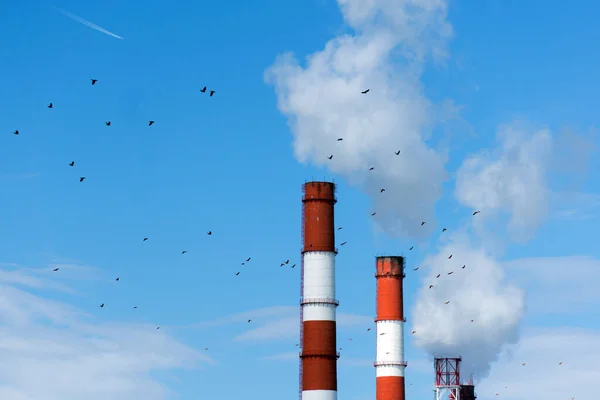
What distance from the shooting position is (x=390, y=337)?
8931 centimetres

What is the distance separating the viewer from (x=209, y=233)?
62.7m

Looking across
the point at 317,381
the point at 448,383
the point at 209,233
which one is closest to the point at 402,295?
Result: the point at 448,383

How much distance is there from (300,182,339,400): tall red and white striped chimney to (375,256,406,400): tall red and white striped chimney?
46.1 feet

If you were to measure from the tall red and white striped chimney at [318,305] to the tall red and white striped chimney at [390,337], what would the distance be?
14.0m

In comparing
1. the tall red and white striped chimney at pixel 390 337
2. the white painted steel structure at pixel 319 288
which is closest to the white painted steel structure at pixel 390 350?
the tall red and white striped chimney at pixel 390 337

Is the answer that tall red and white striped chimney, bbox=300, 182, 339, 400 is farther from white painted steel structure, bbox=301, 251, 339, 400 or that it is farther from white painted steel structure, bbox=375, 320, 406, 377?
white painted steel structure, bbox=375, 320, 406, 377

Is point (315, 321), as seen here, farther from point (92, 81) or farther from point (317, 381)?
point (92, 81)

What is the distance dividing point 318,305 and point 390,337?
50.4ft

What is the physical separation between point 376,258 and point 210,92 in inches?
1698

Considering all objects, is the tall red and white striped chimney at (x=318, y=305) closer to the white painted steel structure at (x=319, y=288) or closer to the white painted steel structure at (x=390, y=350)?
the white painted steel structure at (x=319, y=288)

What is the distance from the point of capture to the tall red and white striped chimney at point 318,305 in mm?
74750

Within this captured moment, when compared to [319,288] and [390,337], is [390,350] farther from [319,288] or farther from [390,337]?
[319,288]

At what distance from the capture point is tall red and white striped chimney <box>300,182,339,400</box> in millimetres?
74750

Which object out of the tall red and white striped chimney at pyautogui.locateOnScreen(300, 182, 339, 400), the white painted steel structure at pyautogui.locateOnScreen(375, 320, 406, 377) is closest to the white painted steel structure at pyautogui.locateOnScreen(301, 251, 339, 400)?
the tall red and white striped chimney at pyautogui.locateOnScreen(300, 182, 339, 400)
